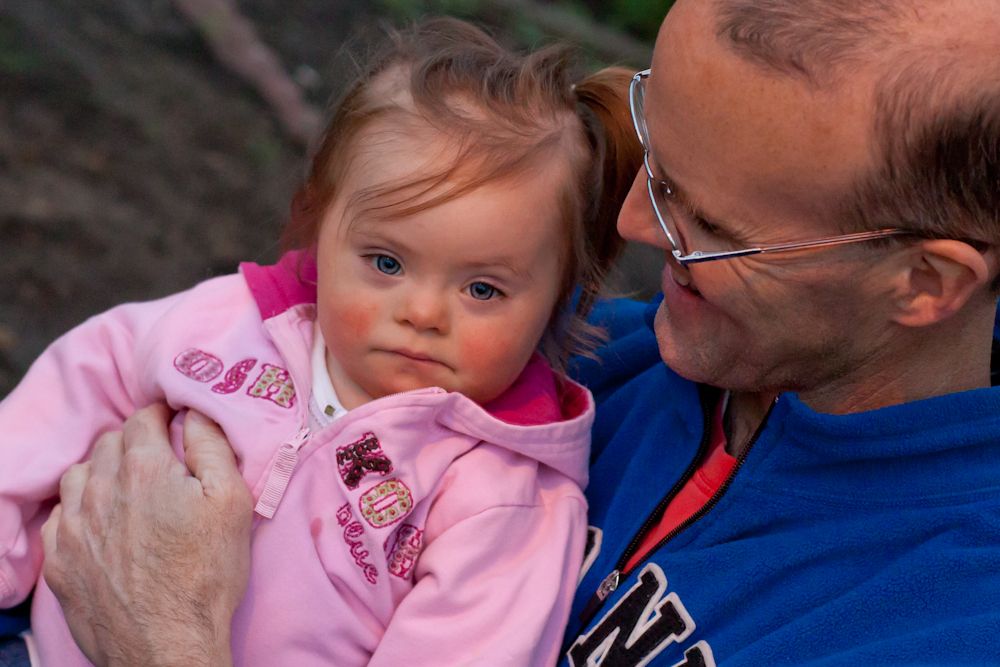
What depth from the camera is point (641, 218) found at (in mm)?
2209

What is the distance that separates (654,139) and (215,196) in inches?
139

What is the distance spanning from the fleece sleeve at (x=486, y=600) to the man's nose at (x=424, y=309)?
357 mm

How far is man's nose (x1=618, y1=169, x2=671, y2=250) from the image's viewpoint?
2.20 m

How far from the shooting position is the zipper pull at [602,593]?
7.52 feet

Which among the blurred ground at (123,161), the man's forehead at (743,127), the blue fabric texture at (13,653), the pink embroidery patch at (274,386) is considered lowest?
the blurred ground at (123,161)

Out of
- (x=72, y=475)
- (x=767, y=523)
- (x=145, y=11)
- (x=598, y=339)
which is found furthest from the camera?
(x=145, y=11)

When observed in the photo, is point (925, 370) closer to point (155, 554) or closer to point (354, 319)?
point (354, 319)

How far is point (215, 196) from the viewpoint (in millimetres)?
5320

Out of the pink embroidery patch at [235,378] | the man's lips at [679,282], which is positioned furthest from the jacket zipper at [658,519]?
the pink embroidery patch at [235,378]

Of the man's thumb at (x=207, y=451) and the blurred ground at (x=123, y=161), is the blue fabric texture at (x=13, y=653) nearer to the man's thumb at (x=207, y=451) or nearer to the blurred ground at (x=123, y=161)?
the man's thumb at (x=207, y=451)

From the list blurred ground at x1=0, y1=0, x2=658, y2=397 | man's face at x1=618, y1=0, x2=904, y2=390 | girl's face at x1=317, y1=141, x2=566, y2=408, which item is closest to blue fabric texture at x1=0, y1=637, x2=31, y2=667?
girl's face at x1=317, y1=141, x2=566, y2=408

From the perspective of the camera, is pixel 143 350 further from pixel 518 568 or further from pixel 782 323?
pixel 782 323

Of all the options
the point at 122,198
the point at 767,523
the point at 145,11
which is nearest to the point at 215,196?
the point at 122,198

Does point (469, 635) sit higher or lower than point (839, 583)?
lower
